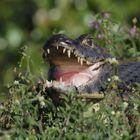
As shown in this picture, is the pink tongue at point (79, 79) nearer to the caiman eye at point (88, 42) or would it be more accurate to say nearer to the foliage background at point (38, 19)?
the caiman eye at point (88, 42)

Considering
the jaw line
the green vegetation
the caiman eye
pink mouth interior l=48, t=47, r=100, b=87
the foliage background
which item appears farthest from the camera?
the foliage background

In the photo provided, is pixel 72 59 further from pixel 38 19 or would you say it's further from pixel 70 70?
pixel 38 19

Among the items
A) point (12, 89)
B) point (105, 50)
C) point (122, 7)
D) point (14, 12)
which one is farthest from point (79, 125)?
point (14, 12)

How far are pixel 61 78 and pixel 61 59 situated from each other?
0.46 ft

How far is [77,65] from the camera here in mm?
5750

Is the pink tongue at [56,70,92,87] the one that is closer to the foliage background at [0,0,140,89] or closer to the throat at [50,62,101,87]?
the throat at [50,62,101,87]

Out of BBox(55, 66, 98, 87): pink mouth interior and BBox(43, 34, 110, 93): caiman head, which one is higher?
BBox(43, 34, 110, 93): caiman head

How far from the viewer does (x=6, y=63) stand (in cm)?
999

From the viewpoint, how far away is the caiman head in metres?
5.51

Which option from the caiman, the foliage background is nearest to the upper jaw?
the caiman

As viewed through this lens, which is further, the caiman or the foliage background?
the foliage background

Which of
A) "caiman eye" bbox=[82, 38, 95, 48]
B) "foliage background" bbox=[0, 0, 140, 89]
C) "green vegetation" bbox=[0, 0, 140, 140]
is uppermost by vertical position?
"foliage background" bbox=[0, 0, 140, 89]

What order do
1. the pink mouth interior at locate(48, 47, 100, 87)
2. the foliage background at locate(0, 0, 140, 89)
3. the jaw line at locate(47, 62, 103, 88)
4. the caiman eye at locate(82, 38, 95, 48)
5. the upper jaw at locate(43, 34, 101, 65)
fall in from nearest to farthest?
1. the jaw line at locate(47, 62, 103, 88)
2. the upper jaw at locate(43, 34, 101, 65)
3. the pink mouth interior at locate(48, 47, 100, 87)
4. the caiman eye at locate(82, 38, 95, 48)
5. the foliage background at locate(0, 0, 140, 89)

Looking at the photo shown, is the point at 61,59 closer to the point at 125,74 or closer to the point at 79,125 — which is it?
the point at 125,74
